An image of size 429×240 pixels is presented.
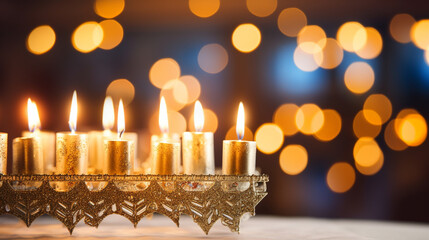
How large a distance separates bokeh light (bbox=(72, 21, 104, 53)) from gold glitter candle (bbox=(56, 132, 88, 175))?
277 cm

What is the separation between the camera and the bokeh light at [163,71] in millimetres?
3990

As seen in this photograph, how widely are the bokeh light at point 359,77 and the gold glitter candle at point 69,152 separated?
317cm

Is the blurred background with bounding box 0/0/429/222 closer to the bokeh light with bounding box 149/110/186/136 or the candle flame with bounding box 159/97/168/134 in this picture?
the bokeh light with bounding box 149/110/186/136

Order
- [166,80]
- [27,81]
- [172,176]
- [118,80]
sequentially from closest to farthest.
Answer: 1. [172,176]
2. [27,81]
3. [118,80]
4. [166,80]

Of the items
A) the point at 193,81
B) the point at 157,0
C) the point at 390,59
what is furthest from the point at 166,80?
the point at 390,59

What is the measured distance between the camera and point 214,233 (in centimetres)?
123

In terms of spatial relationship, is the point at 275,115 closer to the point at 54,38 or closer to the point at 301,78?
the point at 301,78

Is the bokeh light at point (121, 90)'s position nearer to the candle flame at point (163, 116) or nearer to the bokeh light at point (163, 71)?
the bokeh light at point (163, 71)

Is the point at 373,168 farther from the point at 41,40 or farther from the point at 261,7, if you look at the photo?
the point at 41,40

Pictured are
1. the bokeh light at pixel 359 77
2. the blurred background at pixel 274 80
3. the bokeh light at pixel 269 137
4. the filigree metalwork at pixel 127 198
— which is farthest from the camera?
the bokeh light at pixel 269 137

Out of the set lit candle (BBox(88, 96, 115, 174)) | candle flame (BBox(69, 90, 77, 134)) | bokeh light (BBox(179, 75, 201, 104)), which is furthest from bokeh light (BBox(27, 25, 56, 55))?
candle flame (BBox(69, 90, 77, 134))

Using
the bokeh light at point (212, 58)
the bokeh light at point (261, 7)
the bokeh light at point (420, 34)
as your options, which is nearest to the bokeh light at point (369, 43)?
the bokeh light at point (420, 34)

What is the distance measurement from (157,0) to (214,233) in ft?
8.28

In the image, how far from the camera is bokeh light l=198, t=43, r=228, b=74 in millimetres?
3957
